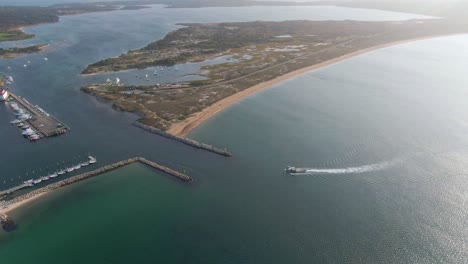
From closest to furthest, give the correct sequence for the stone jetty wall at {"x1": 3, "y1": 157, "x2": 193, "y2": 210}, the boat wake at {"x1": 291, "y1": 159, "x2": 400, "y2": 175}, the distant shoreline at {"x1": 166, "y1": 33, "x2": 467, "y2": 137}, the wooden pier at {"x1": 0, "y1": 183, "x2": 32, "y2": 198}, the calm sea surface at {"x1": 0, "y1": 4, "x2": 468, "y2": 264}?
the calm sea surface at {"x1": 0, "y1": 4, "x2": 468, "y2": 264}
the stone jetty wall at {"x1": 3, "y1": 157, "x2": 193, "y2": 210}
the wooden pier at {"x1": 0, "y1": 183, "x2": 32, "y2": 198}
the boat wake at {"x1": 291, "y1": 159, "x2": 400, "y2": 175}
the distant shoreline at {"x1": 166, "y1": 33, "x2": 467, "y2": 137}

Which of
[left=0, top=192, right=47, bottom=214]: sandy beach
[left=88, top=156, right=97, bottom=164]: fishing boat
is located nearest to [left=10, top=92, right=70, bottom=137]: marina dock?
[left=88, top=156, right=97, bottom=164]: fishing boat

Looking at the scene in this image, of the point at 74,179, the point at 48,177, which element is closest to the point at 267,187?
the point at 74,179

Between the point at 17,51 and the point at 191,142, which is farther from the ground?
the point at 17,51

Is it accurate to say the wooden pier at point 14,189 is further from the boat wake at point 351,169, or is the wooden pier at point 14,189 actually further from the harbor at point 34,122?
the boat wake at point 351,169

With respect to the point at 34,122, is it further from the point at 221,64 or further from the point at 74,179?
the point at 221,64

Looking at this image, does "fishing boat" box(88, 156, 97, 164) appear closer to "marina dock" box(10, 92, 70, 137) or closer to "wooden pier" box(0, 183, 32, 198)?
"wooden pier" box(0, 183, 32, 198)
